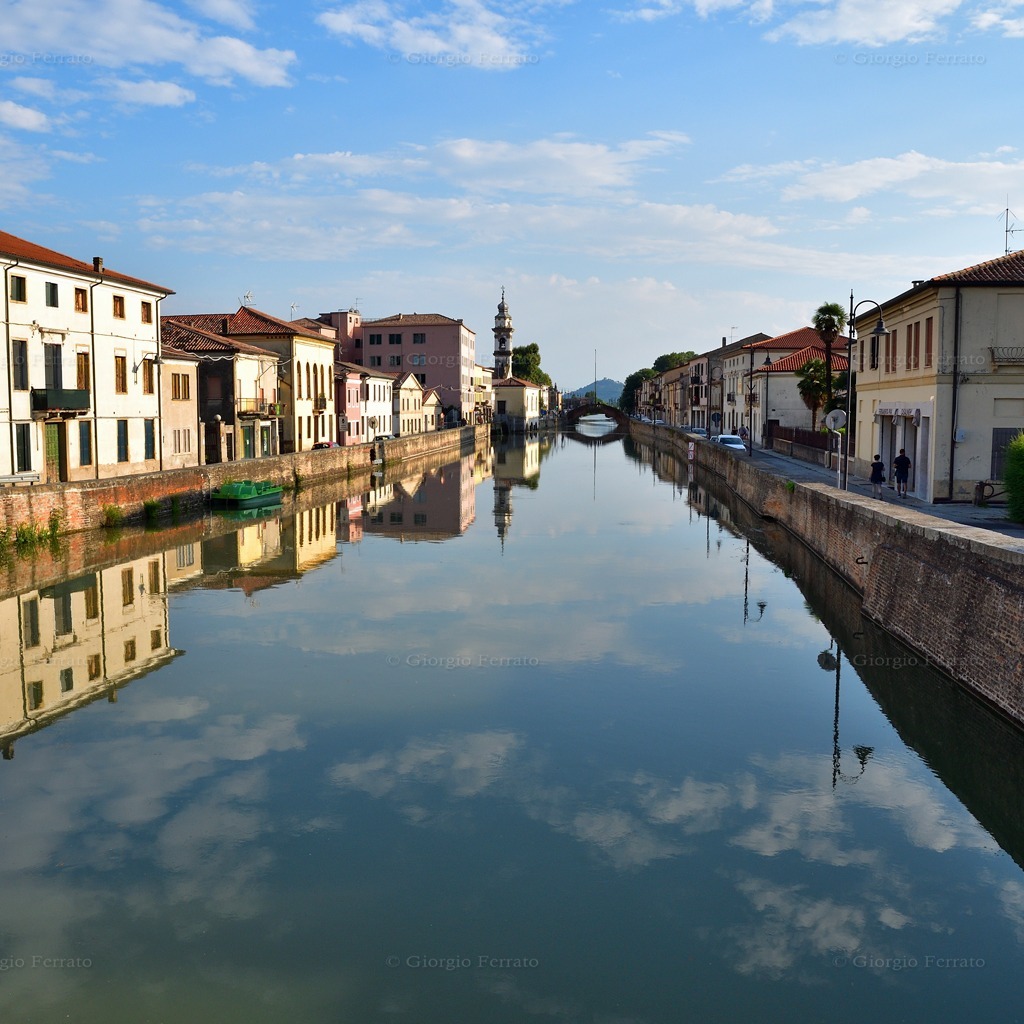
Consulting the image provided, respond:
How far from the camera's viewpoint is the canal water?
829 centimetres

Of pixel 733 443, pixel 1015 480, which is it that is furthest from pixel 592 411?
pixel 1015 480

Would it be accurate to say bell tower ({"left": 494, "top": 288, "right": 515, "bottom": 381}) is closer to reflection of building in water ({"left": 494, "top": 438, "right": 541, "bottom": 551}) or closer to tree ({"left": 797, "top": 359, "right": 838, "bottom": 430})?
reflection of building in water ({"left": 494, "top": 438, "right": 541, "bottom": 551})

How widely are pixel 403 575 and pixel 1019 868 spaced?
18.4 m

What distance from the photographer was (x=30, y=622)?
68.1 feet

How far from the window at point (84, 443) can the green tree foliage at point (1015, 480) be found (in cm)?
2874

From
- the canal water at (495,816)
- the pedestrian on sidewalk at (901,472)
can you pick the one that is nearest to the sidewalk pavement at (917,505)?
the pedestrian on sidewalk at (901,472)

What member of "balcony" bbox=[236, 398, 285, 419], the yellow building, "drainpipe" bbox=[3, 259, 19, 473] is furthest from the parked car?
"drainpipe" bbox=[3, 259, 19, 473]

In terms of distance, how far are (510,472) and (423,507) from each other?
2504cm

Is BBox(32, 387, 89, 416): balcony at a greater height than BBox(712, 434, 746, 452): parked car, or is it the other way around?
BBox(32, 387, 89, 416): balcony

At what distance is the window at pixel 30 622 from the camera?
19484mm

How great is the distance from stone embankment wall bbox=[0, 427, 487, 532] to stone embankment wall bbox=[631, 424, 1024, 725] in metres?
21.5

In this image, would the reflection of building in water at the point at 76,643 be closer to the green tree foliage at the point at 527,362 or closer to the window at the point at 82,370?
the window at the point at 82,370

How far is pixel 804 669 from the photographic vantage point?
703 inches

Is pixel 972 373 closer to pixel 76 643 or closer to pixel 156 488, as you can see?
pixel 76 643
